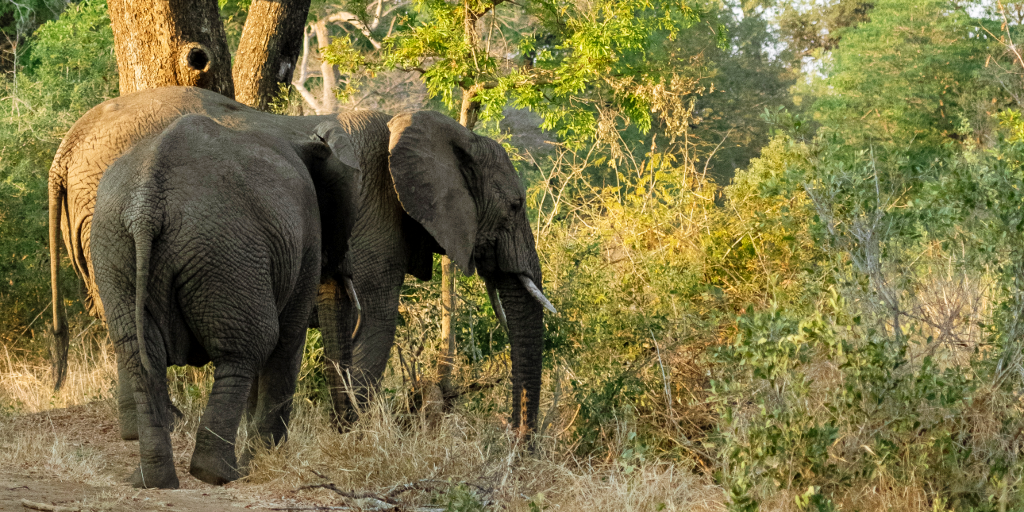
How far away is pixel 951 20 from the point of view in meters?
24.0

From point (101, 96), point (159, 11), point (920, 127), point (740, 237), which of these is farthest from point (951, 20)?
point (159, 11)

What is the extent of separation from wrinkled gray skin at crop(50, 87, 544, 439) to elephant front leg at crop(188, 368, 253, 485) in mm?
1103

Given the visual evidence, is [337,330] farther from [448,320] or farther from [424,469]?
[424,469]

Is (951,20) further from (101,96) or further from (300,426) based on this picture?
(300,426)

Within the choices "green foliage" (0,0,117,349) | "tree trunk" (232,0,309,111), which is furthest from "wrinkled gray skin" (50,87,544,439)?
"green foliage" (0,0,117,349)

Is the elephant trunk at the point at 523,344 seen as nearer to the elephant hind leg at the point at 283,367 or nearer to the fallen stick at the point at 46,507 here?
the elephant hind leg at the point at 283,367

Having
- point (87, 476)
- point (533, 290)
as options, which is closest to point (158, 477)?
point (87, 476)

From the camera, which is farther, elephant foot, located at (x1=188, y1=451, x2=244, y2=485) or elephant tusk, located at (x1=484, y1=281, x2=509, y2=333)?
elephant tusk, located at (x1=484, y1=281, x2=509, y2=333)

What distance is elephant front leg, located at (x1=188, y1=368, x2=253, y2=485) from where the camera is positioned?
488 centimetres

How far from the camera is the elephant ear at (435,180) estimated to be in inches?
262

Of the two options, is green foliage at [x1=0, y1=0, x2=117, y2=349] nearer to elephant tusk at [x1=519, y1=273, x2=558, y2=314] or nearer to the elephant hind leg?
the elephant hind leg

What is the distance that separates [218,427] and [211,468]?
0.21m

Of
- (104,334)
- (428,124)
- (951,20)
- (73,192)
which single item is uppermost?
(951,20)

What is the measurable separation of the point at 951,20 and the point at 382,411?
22.5 m
